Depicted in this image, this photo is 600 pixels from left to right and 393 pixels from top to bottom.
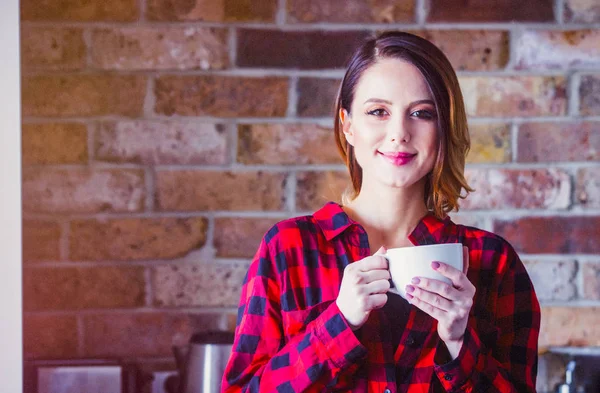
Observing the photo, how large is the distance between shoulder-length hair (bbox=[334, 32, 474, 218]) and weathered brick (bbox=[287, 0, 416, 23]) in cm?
29

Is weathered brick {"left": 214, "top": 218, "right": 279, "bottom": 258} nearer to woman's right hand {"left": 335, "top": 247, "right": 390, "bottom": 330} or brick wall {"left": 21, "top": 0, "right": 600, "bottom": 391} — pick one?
brick wall {"left": 21, "top": 0, "right": 600, "bottom": 391}

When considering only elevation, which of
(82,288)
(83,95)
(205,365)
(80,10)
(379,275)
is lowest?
(205,365)

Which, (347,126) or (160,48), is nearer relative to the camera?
(347,126)

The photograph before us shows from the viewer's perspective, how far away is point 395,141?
2.71ft

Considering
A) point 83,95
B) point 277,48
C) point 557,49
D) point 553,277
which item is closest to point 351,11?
point 277,48

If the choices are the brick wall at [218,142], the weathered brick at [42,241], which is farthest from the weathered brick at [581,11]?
the weathered brick at [42,241]

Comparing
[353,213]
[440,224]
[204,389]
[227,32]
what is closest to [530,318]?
[440,224]

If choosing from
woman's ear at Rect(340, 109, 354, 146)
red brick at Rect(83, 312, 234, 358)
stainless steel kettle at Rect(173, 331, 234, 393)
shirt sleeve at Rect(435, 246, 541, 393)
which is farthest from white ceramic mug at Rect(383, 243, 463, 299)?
red brick at Rect(83, 312, 234, 358)

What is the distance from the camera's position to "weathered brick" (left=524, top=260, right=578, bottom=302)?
120 cm

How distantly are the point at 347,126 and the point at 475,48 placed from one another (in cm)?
40

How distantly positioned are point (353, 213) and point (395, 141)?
0.45 feet

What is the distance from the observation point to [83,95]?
1.17 metres

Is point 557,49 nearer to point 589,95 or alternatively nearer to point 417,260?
point 589,95

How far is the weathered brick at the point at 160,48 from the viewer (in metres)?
1.17
